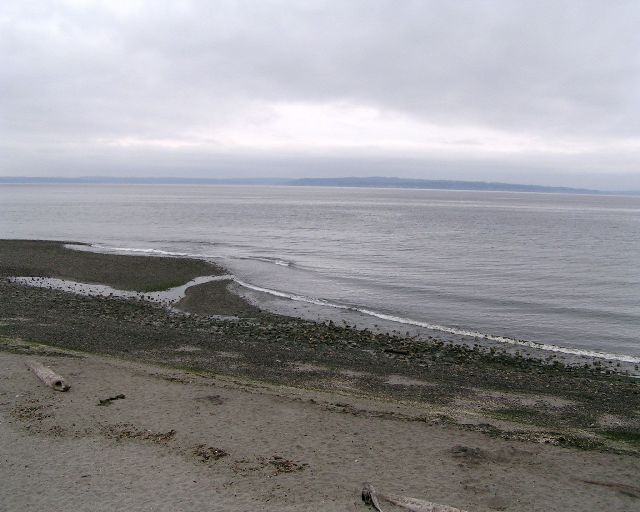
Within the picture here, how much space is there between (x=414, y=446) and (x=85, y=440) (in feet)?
22.4

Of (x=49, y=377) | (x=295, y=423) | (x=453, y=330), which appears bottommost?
(x=453, y=330)

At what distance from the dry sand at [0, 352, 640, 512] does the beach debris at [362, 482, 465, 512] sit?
279 millimetres

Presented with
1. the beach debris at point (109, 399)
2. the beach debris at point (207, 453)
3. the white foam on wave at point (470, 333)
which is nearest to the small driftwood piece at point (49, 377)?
the beach debris at point (109, 399)

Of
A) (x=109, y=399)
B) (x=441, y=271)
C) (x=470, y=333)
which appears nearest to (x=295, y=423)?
(x=109, y=399)

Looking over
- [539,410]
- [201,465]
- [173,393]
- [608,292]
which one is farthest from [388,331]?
[608,292]

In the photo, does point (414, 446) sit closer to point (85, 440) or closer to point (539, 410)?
point (539, 410)

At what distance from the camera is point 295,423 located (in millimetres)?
11805

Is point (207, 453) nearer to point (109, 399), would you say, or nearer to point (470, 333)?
point (109, 399)

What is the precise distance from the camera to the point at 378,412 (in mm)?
12742

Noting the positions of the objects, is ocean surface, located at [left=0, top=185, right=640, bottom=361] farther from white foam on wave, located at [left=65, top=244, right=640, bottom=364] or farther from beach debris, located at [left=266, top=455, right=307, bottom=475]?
beach debris, located at [left=266, top=455, right=307, bottom=475]

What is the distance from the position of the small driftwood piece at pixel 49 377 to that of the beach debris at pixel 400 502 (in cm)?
855

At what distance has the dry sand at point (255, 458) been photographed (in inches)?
344

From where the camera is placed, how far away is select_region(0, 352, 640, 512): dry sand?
8.73m

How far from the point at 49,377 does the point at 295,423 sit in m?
6.82
